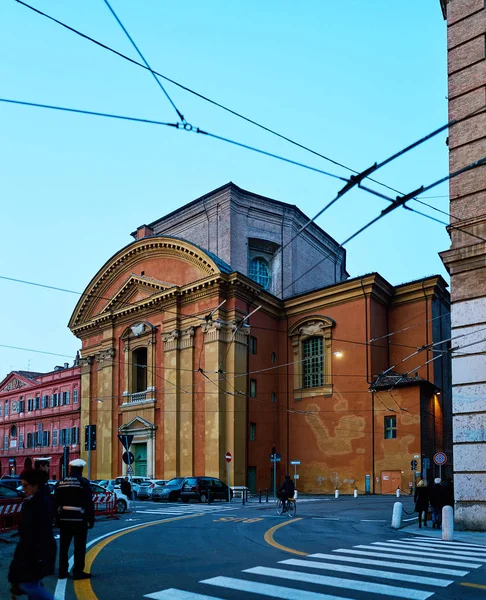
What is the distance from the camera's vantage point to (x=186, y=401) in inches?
1700

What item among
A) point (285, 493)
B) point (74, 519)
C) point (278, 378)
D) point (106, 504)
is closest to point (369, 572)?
point (74, 519)

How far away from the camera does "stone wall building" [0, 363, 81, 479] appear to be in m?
55.3

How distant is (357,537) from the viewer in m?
16.0

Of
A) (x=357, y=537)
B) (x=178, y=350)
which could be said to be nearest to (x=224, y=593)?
(x=357, y=537)

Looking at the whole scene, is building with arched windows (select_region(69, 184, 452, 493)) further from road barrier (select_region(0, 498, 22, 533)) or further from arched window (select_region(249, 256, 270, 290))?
road barrier (select_region(0, 498, 22, 533))

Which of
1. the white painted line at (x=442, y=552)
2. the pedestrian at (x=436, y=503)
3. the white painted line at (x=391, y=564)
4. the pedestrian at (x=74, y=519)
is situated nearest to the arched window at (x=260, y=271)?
the pedestrian at (x=436, y=503)

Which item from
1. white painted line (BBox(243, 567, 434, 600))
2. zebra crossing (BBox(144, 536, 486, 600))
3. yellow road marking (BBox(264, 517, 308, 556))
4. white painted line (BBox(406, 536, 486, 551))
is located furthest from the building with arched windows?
white painted line (BBox(243, 567, 434, 600))

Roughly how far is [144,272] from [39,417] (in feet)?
64.3

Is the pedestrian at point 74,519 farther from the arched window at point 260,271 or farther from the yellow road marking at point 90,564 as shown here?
the arched window at point 260,271

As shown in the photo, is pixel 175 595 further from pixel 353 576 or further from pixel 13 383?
pixel 13 383

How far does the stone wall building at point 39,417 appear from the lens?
181 feet

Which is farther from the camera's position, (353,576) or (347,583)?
(353,576)

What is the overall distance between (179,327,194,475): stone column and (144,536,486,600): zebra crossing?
29.4 m

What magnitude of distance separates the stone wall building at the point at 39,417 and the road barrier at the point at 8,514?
115 feet
